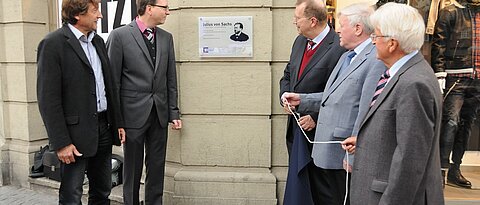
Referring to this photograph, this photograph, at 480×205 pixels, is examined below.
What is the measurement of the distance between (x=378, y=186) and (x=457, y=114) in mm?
3103

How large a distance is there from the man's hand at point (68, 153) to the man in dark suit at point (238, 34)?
1.70m

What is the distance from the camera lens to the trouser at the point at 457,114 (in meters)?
4.79

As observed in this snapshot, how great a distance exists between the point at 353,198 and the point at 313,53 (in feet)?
4.46

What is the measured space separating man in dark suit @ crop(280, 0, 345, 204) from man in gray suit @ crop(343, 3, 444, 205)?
1.05m

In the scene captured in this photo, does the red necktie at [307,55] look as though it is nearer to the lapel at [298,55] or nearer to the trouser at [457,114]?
the lapel at [298,55]

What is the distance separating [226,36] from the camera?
412 cm

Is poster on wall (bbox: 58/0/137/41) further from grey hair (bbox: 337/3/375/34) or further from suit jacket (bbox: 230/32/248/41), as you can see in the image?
grey hair (bbox: 337/3/375/34)

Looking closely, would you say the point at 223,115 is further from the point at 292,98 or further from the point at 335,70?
the point at 335,70

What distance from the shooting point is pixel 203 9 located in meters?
4.14

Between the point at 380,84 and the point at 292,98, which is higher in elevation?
the point at 380,84

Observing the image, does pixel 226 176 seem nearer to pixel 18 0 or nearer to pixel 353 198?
pixel 353 198

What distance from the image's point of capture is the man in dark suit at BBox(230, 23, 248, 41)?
4105 mm

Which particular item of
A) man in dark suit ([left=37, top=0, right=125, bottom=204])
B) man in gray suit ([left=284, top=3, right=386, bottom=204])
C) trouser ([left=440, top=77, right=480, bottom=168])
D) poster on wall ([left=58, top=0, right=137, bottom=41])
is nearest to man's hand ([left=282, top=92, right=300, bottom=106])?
man in gray suit ([left=284, top=3, right=386, bottom=204])

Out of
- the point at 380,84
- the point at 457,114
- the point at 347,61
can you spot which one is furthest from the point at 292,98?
the point at 457,114
